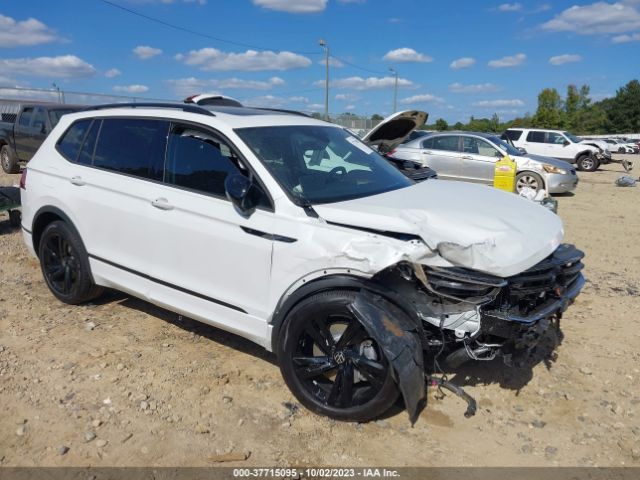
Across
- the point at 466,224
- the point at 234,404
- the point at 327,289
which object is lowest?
the point at 234,404

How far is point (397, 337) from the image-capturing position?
116 inches

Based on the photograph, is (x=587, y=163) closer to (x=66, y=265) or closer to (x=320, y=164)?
(x=320, y=164)

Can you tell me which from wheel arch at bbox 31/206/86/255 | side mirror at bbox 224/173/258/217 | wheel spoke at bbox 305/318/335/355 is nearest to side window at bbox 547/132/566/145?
wheel arch at bbox 31/206/86/255

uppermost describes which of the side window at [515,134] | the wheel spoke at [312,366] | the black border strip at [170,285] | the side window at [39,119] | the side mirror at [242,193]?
the side window at [515,134]

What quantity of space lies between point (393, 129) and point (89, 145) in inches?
130

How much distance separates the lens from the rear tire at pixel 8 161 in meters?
13.7

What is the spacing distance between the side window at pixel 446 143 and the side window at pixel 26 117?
1017 cm

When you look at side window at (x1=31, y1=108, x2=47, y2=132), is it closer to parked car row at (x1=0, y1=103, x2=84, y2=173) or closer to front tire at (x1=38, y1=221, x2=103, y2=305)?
parked car row at (x1=0, y1=103, x2=84, y2=173)

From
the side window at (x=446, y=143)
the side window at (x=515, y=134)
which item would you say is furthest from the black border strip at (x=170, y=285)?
the side window at (x=515, y=134)

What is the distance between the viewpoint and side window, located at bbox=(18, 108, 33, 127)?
12.9 meters

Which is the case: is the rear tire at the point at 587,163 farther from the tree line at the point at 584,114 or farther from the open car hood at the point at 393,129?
the tree line at the point at 584,114

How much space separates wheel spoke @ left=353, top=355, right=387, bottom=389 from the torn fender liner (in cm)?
14

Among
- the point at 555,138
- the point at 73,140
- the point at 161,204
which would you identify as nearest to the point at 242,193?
the point at 161,204

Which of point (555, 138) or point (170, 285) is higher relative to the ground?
point (555, 138)
